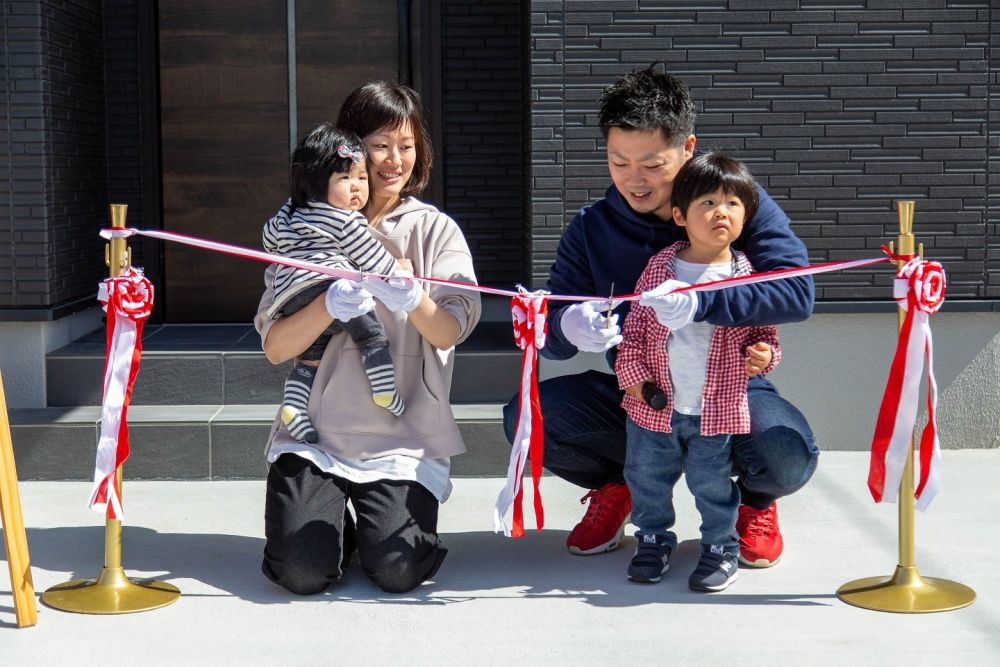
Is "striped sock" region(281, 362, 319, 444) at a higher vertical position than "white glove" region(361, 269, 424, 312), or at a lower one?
lower

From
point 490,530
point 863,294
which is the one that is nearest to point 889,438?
point 490,530

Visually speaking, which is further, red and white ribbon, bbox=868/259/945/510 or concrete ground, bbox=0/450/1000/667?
red and white ribbon, bbox=868/259/945/510

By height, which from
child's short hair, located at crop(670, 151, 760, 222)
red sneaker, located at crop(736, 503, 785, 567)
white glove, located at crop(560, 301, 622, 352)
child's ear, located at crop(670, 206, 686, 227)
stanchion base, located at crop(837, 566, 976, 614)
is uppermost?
child's short hair, located at crop(670, 151, 760, 222)


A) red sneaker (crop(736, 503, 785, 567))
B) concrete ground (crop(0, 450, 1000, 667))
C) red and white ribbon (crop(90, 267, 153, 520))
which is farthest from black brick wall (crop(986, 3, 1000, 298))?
red and white ribbon (crop(90, 267, 153, 520))

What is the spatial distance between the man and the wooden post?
1.45m

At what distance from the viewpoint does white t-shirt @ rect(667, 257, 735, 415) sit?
3613 millimetres

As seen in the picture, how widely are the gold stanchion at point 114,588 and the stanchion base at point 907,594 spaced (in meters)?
1.86

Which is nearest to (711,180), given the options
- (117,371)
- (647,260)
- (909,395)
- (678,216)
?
(678,216)

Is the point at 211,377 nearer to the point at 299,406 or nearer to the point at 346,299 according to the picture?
the point at 299,406

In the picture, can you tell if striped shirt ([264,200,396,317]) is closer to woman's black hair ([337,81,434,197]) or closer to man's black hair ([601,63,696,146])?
woman's black hair ([337,81,434,197])

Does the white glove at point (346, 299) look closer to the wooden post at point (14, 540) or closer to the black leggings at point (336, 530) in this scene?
the black leggings at point (336, 530)

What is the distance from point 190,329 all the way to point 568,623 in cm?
344

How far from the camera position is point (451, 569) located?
3887 mm

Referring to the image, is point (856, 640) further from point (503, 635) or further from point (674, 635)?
point (503, 635)
